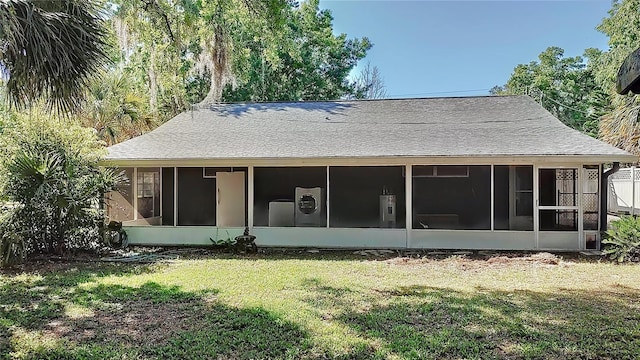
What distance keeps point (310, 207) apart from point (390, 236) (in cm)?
242

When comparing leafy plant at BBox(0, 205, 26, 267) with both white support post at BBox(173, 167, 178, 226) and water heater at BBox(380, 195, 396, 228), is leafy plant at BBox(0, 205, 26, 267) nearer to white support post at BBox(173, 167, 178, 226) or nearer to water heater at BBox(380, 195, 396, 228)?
white support post at BBox(173, 167, 178, 226)

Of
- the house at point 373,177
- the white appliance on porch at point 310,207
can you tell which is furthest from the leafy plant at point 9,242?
the white appliance on porch at point 310,207

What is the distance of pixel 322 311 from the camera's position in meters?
5.43

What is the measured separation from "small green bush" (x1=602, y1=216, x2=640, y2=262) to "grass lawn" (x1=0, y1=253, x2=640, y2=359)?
57 cm

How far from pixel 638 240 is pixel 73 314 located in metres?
9.29

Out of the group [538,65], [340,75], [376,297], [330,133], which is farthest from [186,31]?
[538,65]

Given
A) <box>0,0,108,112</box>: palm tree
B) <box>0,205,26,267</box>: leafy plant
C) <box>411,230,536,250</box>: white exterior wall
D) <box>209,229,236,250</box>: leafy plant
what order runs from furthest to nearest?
<box>209,229,236,250</box>: leafy plant
<box>411,230,536,250</box>: white exterior wall
<box>0,205,26,267</box>: leafy plant
<box>0,0,108,112</box>: palm tree

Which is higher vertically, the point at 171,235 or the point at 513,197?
the point at 513,197

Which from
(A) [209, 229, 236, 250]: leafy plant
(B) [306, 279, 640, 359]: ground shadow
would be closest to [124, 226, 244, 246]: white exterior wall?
(A) [209, 229, 236, 250]: leafy plant

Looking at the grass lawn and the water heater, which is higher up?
the water heater

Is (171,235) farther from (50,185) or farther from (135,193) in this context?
(50,185)

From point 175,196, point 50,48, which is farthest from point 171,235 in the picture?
point 50,48

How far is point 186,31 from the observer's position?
8.92 metres

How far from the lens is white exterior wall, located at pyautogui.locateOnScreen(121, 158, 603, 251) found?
32.2 feet
